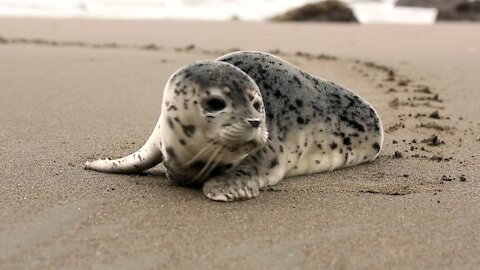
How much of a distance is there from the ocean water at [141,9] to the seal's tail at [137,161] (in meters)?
11.7

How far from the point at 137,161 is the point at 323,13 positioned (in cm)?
1339

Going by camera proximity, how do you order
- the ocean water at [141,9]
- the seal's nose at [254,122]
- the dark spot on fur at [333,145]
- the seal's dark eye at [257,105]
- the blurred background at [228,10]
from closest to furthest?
the seal's nose at [254,122] → the seal's dark eye at [257,105] → the dark spot on fur at [333,145] → the ocean water at [141,9] → the blurred background at [228,10]

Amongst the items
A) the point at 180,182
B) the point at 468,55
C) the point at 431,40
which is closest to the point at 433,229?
the point at 180,182

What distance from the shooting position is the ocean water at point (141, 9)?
15445mm

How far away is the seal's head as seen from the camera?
271 centimetres

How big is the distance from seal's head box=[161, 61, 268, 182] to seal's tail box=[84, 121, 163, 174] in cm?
26

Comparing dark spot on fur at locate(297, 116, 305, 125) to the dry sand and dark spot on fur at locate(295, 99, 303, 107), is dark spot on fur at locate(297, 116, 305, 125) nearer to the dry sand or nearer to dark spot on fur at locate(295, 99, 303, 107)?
dark spot on fur at locate(295, 99, 303, 107)

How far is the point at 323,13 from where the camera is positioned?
16094mm

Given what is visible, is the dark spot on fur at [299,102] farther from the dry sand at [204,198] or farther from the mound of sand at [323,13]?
the mound of sand at [323,13]

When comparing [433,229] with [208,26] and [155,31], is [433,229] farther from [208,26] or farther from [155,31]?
[208,26]

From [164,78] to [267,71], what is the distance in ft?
10.2

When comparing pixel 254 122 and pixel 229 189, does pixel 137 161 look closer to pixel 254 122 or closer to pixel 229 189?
pixel 229 189

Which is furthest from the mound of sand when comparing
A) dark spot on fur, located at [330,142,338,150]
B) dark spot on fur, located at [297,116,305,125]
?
dark spot on fur, located at [297,116,305,125]

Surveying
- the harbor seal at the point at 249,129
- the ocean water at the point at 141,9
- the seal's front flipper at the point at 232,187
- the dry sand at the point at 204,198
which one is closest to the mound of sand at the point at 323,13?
the ocean water at the point at 141,9
